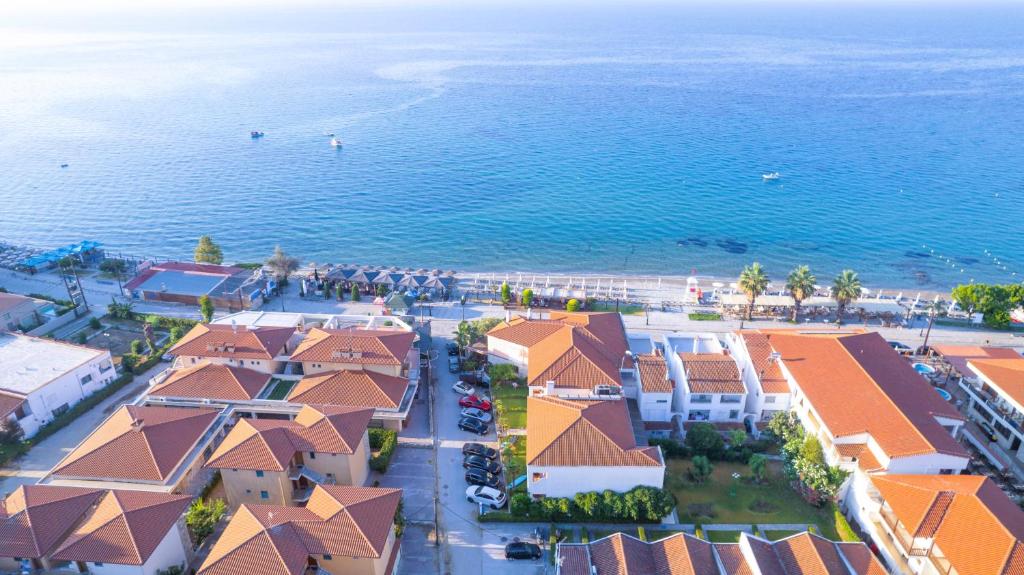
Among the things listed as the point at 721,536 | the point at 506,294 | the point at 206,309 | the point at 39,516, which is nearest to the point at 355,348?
the point at 39,516

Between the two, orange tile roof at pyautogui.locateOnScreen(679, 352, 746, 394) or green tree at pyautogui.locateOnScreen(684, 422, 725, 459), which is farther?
orange tile roof at pyautogui.locateOnScreen(679, 352, 746, 394)

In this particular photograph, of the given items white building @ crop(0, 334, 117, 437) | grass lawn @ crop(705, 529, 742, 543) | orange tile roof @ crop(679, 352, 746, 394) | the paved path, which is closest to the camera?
grass lawn @ crop(705, 529, 742, 543)

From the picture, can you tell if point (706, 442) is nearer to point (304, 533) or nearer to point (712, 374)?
point (712, 374)

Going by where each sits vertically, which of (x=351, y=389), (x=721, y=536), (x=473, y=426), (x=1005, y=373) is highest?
(x=1005, y=373)

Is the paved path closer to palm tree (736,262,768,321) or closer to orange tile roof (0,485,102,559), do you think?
orange tile roof (0,485,102,559)

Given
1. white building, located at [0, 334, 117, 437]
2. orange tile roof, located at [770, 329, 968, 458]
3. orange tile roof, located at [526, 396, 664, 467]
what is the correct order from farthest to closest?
white building, located at [0, 334, 117, 437] → orange tile roof, located at [770, 329, 968, 458] → orange tile roof, located at [526, 396, 664, 467]

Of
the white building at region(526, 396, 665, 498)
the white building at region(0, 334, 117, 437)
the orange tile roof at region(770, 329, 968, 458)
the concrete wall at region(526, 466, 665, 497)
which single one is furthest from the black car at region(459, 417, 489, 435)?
the white building at region(0, 334, 117, 437)

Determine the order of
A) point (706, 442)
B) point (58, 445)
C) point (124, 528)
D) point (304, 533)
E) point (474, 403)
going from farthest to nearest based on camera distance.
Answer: point (474, 403) → point (58, 445) → point (706, 442) → point (304, 533) → point (124, 528)

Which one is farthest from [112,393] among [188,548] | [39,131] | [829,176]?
[39,131]

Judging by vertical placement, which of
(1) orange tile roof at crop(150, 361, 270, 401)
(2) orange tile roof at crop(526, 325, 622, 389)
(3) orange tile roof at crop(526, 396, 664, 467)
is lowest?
(1) orange tile roof at crop(150, 361, 270, 401)
